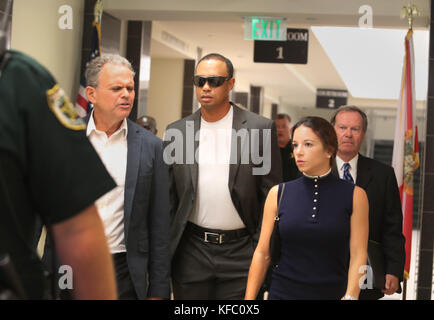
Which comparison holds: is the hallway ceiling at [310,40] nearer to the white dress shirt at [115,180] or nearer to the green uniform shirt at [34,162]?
the white dress shirt at [115,180]

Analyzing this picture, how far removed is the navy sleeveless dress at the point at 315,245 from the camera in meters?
2.64

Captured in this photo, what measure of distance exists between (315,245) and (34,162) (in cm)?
173

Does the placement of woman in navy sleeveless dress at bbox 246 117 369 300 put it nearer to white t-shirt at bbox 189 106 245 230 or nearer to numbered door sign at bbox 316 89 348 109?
white t-shirt at bbox 189 106 245 230

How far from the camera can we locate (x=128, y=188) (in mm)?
2754

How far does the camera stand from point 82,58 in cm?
704

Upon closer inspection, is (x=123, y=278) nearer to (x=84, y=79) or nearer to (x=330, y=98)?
(x=84, y=79)

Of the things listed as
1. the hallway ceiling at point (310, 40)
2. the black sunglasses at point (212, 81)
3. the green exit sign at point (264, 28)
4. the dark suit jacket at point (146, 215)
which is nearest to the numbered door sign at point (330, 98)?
the hallway ceiling at point (310, 40)

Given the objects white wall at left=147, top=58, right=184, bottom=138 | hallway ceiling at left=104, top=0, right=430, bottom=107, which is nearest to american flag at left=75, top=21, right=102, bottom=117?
hallway ceiling at left=104, top=0, right=430, bottom=107

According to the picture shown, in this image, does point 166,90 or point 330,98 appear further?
point 330,98

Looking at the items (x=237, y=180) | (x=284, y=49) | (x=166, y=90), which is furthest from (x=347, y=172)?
(x=166, y=90)

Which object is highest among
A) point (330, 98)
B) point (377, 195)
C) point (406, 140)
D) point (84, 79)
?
point (330, 98)

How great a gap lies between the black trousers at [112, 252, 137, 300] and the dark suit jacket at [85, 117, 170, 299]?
1.3 inches

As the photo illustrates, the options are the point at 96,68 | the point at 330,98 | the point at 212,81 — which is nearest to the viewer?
the point at 96,68

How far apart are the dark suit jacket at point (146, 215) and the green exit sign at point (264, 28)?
4290mm
